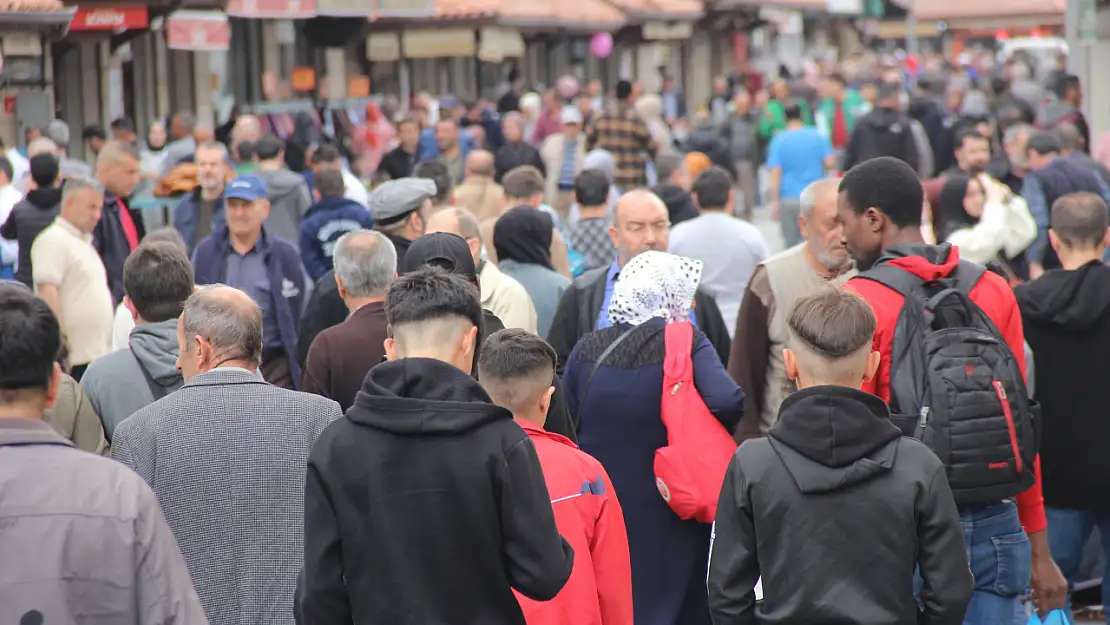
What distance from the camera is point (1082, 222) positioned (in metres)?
6.30

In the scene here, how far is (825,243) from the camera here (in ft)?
20.0

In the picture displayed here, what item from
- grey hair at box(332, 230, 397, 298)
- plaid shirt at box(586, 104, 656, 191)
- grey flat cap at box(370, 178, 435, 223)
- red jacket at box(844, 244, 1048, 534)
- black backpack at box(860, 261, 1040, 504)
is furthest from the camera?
plaid shirt at box(586, 104, 656, 191)

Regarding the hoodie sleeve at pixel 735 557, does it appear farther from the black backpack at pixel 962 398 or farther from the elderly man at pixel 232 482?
the elderly man at pixel 232 482

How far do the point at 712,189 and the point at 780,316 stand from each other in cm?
264

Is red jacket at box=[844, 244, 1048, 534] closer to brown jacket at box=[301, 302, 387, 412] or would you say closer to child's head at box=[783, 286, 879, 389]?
child's head at box=[783, 286, 879, 389]

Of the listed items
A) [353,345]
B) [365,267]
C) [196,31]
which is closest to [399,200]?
[365,267]

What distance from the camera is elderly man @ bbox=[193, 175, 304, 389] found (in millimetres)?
7812

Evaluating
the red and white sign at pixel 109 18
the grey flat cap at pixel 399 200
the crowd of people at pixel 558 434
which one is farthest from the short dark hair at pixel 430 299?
the red and white sign at pixel 109 18

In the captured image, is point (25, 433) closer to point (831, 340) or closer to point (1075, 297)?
point (831, 340)

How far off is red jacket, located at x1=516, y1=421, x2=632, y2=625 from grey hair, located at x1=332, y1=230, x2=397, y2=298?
1746 millimetres

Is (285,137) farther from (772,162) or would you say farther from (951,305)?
(951,305)

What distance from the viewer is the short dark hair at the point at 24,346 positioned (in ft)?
10.3

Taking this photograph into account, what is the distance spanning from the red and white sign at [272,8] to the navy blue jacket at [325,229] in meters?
9.04

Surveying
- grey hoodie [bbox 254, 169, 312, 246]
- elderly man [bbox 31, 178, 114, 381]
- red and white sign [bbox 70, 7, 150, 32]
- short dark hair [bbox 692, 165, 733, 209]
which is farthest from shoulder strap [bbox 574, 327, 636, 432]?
red and white sign [bbox 70, 7, 150, 32]
